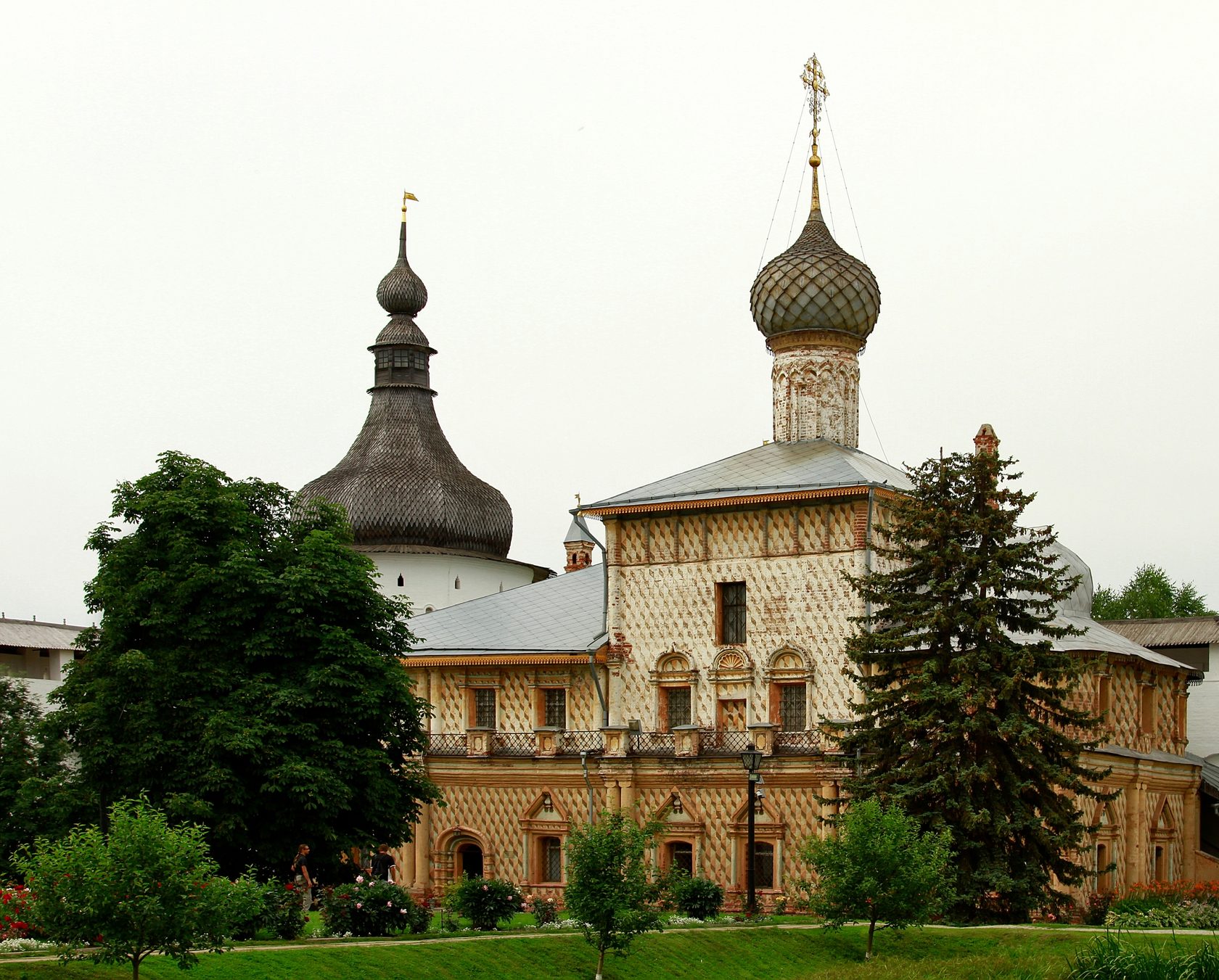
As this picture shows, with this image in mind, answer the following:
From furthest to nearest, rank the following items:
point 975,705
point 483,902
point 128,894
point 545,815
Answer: point 545,815, point 975,705, point 483,902, point 128,894

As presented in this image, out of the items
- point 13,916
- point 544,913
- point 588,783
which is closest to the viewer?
point 13,916

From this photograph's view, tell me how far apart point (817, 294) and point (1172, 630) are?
570 inches

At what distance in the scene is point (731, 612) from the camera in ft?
114

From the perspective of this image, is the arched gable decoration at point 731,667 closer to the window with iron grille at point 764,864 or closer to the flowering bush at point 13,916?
the window with iron grille at point 764,864

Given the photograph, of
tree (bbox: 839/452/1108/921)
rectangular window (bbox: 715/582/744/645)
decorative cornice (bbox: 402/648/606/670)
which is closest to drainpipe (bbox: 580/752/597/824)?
decorative cornice (bbox: 402/648/606/670)

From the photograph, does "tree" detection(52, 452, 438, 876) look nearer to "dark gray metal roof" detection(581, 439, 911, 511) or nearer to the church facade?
the church facade

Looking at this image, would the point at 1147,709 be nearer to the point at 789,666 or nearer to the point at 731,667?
→ the point at 789,666

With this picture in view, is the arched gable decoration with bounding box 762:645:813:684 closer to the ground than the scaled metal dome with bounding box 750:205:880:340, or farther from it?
closer to the ground

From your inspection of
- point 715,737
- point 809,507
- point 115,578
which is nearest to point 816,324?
point 809,507

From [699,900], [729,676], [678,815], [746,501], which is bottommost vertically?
[699,900]

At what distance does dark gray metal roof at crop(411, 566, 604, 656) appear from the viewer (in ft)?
121

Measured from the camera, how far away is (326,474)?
5372 centimetres

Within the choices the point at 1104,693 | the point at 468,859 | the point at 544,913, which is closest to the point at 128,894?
A: the point at 544,913

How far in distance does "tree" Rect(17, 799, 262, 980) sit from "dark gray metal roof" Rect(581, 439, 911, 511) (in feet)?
58.8
